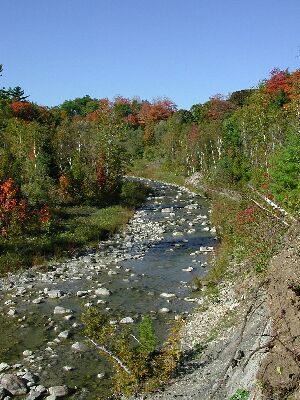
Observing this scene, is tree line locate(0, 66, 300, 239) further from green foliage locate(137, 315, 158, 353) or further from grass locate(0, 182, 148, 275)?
green foliage locate(137, 315, 158, 353)

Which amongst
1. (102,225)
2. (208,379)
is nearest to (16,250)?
(102,225)

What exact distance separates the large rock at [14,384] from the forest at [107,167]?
859 centimetres

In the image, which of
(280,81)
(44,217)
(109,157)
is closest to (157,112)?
(280,81)

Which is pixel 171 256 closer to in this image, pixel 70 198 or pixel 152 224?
pixel 152 224

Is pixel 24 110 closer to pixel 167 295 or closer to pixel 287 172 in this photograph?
pixel 287 172

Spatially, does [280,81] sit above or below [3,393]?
above

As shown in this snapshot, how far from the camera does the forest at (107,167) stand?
2464 cm

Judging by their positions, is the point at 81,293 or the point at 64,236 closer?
the point at 81,293

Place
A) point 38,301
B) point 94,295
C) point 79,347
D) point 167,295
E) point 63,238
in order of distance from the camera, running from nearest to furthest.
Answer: point 79,347
point 38,301
point 167,295
point 94,295
point 63,238

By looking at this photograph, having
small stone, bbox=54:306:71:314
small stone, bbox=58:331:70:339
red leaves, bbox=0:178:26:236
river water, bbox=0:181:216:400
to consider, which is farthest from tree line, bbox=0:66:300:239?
small stone, bbox=58:331:70:339

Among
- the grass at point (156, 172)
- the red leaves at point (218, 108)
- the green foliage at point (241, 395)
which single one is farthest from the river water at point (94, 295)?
the red leaves at point (218, 108)

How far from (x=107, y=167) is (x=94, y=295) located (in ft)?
79.7

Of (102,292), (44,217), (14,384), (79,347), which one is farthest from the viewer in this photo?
(44,217)

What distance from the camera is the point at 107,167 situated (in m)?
42.7
